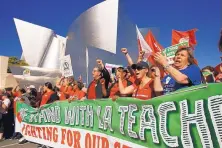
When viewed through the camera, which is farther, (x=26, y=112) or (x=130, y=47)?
(x=130, y=47)

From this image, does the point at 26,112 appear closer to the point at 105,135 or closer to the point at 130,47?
the point at 105,135

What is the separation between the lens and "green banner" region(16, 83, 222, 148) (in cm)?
347

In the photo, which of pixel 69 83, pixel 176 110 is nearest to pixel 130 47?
pixel 69 83

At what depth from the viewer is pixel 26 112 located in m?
8.52

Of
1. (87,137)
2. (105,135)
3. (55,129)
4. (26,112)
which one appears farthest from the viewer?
(26,112)

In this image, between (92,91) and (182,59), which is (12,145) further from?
(182,59)

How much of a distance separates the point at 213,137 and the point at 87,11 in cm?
2617

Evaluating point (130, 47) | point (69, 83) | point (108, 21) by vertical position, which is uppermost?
point (108, 21)

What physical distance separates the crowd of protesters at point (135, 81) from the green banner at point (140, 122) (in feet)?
1.06

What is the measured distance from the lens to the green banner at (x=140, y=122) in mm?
3469

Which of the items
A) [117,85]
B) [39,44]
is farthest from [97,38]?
[117,85]

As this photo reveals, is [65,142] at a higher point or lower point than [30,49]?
lower

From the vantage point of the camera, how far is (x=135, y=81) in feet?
19.6

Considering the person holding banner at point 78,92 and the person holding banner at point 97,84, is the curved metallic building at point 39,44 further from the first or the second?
the person holding banner at point 97,84
